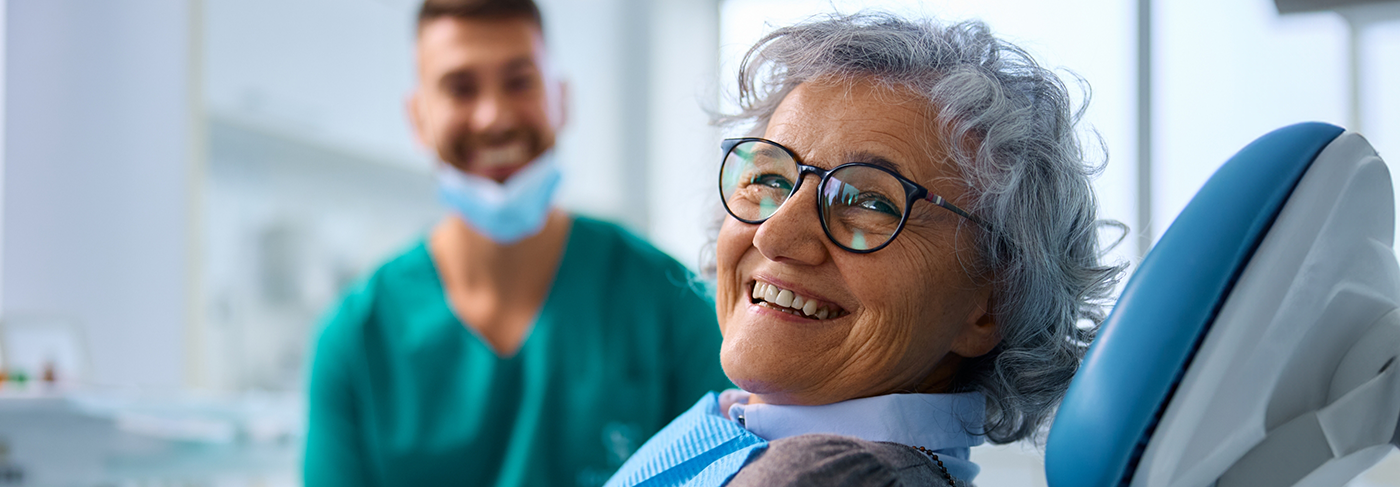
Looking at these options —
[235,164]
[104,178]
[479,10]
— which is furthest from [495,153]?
[235,164]

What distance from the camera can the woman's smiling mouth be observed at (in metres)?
0.96

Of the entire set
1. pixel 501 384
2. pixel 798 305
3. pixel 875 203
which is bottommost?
pixel 501 384

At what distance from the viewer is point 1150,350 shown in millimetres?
696

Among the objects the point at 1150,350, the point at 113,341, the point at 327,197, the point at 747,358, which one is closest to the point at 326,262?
the point at 327,197

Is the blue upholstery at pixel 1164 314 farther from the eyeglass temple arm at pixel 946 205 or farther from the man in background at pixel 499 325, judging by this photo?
the man in background at pixel 499 325

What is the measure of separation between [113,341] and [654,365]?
1816mm

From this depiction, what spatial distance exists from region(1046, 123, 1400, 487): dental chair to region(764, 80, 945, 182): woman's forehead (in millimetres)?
262

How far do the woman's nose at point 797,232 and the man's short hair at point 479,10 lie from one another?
1.20m

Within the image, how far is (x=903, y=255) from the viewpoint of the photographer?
3.07 feet

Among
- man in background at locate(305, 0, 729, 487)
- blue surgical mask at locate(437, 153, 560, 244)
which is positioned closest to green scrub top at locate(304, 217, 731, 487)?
man in background at locate(305, 0, 729, 487)

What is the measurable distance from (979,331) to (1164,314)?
0.30 meters

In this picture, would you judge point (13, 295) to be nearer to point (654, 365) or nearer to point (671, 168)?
point (654, 365)

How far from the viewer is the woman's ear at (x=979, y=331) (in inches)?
39.1

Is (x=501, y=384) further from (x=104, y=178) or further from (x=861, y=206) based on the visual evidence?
(x=104, y=178)
